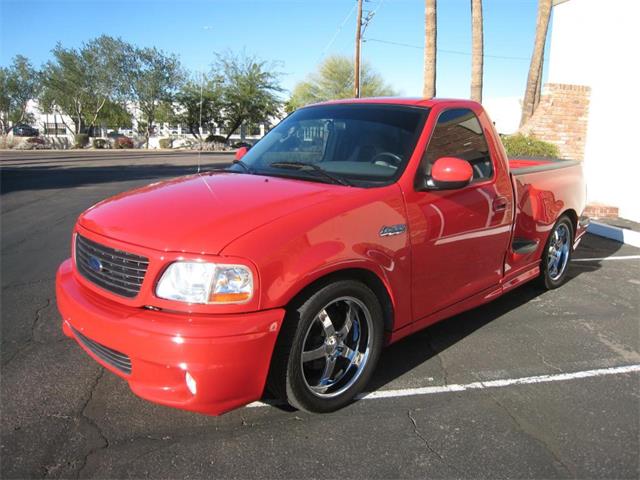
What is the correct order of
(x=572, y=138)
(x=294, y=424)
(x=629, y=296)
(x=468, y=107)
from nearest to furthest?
(x=294, y=424) < (x=468, y=107) < (x=629, y=296) < (x=572, y=138)

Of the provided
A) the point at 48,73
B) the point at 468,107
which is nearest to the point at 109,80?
the point at 48,73

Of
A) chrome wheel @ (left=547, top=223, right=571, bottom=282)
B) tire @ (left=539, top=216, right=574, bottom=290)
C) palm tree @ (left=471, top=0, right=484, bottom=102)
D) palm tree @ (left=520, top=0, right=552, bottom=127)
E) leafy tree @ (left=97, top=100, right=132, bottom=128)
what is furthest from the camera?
leafy tree @ (left=97, top=100, right=132, bottom=128)

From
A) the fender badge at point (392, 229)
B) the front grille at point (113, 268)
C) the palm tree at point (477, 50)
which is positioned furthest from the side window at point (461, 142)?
the palm tree at point (477, 50)

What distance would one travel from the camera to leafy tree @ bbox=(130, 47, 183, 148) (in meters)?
48.7

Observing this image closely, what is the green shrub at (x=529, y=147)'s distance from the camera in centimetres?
1148

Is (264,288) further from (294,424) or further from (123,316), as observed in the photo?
(294,424)

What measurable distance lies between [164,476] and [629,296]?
4984 millimetres

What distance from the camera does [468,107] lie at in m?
4.05

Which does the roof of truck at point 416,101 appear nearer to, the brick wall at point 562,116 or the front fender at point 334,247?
the front fender at point 334,247

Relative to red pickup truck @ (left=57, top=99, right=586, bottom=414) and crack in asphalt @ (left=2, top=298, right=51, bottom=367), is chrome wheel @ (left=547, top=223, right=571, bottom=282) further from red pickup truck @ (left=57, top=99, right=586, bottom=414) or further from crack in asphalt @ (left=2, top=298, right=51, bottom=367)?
crack in asphalt @ (left=2, top=298, right=51, bottom=367)

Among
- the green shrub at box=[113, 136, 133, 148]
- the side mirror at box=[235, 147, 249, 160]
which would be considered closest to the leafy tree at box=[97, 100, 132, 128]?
the green shrub at box=[113, 136, 133, 148]

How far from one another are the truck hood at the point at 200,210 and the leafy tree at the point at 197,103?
157ft

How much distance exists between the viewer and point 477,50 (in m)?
15.4

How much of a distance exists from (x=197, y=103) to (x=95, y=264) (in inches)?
1940
